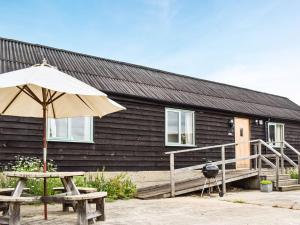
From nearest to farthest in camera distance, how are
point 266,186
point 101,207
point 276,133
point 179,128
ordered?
point 101,207 < point 266,186 < point 179,128 < point 276,133

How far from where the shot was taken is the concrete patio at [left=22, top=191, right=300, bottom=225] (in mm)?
7473

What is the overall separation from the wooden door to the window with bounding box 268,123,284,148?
163 centimetres

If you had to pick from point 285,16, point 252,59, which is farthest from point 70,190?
point 252,59

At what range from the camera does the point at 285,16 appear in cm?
1686

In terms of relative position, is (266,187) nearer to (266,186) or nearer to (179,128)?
(266,186)

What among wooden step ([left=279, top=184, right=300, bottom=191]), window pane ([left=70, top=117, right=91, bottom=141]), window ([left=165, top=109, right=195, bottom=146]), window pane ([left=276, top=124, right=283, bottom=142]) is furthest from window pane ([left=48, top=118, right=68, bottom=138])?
window pane ([left=276, top=124, right=283, bottom=142])

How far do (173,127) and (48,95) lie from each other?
7.73 metres

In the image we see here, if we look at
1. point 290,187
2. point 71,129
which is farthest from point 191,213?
point 290,187

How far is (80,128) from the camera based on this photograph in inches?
511

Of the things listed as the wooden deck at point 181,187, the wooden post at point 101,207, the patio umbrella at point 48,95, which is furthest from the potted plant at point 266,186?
the wooden post at point 101,207

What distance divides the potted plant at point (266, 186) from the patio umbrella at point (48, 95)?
6980mm

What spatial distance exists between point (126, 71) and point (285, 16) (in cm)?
621

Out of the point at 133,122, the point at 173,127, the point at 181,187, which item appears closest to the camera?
the point at 181,187

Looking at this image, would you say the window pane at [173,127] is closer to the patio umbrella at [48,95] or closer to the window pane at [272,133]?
the window pane at [272,133]
